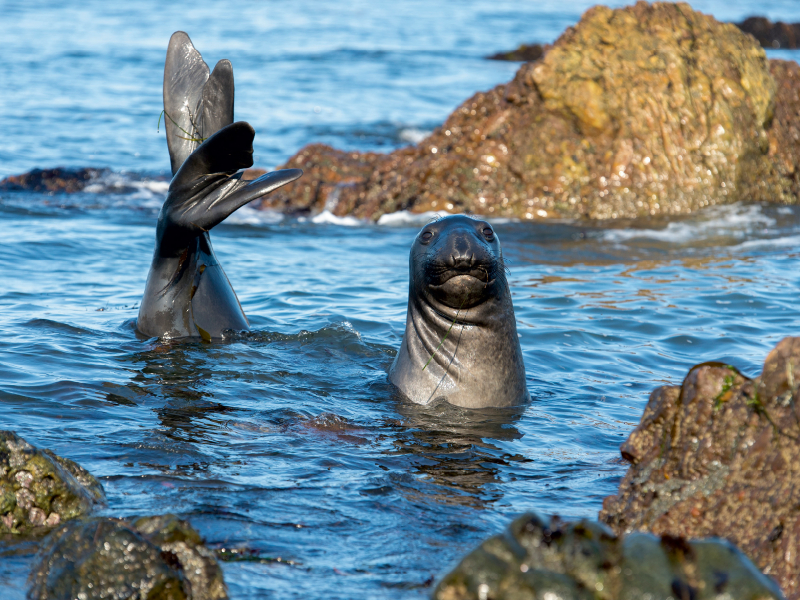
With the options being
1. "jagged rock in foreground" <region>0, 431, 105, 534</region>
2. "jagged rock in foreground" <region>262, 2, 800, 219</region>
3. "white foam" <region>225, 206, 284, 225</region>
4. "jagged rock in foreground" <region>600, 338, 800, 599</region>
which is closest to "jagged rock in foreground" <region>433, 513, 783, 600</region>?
"jagged rock in foreground" <region>600, 338, 800, 599</region>

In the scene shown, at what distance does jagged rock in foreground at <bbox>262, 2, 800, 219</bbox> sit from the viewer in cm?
1232

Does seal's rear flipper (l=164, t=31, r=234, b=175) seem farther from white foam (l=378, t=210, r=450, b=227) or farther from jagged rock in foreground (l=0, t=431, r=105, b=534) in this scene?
white foam (l=378, t=210, r=450, b=227)

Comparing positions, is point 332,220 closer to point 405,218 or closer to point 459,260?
point 405,218

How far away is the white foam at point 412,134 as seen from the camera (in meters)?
19.0

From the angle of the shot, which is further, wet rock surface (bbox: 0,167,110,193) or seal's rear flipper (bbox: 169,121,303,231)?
wet rock surface (bbox: 0,167,110,193)

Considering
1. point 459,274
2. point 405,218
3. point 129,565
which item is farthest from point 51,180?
point 129,565

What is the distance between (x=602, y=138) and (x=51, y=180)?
8.03 meters

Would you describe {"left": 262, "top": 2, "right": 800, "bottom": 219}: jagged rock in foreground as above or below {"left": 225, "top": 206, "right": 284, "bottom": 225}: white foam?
above

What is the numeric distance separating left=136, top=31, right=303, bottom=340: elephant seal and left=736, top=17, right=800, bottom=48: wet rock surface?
33717 millimetres

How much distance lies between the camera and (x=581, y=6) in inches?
1890

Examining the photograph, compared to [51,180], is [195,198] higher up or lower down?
higher up

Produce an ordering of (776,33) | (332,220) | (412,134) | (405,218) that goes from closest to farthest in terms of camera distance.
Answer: (405,218) < (332,220) < (412,134) < (776,33)

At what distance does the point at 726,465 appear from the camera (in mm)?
Answer: 3408

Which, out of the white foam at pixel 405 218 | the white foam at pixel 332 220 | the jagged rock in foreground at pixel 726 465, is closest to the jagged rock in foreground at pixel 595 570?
the jagged rock in foreground at pixel 726 465
